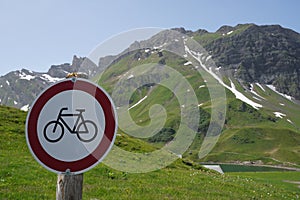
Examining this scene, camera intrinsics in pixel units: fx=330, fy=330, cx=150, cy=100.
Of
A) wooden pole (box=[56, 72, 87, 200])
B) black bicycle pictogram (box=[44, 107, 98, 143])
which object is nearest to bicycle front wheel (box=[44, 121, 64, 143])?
black bicycle pictogram (box=[44, 107, 98, 143])

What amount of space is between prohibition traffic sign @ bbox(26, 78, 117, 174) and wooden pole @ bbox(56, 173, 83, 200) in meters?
0.29

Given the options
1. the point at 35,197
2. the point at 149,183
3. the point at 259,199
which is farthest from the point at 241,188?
the point at 35,197

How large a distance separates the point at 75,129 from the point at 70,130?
0.23 feet

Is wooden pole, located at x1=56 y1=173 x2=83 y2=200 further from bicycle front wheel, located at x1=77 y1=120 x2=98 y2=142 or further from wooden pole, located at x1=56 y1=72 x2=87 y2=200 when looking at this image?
bicycle front wheel, located at x1=77 y1=120 x2=98 y2=142

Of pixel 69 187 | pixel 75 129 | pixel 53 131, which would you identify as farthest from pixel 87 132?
pixel 69 187

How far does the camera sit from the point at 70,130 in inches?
176

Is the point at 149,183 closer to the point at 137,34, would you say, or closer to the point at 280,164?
the point at 137,34

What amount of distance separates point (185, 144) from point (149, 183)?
1251 cm

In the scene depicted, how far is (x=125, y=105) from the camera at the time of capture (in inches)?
290

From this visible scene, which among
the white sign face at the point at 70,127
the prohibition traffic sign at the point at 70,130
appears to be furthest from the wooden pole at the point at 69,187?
the white sign face at the point at 70,127

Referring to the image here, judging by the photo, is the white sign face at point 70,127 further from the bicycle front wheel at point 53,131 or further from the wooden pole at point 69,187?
the wooden pole at point 69,187

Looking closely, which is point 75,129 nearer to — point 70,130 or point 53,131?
point 70,130

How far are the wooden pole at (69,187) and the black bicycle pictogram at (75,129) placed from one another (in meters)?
0.63

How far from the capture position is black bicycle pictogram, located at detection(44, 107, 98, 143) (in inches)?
176
